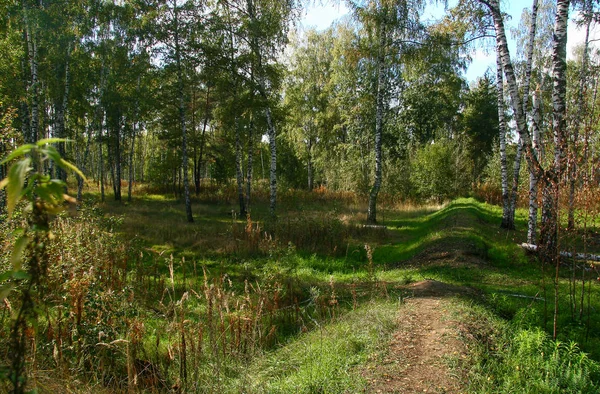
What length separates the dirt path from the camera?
10.8 ft

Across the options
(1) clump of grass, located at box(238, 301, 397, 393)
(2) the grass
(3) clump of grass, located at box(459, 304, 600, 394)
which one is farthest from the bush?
(3) clump of grass, located at box(459, 304, 600, 394)

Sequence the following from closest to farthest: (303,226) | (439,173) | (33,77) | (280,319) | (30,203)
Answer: (30,203) < (280,319) < (303,226) < (33,77) < (439,173)

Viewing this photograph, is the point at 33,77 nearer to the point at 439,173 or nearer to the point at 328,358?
the point at 328,358

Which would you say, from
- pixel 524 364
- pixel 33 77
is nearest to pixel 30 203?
pixel 524 364

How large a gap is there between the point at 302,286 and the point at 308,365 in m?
3.55

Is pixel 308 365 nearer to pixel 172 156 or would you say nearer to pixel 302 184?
pixel 172 156

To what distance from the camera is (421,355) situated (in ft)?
12.5

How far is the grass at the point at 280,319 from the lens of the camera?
3.44m

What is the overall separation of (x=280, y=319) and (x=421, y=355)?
2.53 metres

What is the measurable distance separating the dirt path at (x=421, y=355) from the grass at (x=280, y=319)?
15cm

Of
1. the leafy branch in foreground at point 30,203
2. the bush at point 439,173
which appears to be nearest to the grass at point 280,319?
the leafy branch in foreground at point 30,203

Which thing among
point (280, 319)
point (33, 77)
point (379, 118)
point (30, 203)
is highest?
point (33, 77)

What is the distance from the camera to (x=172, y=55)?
1523 centimetres

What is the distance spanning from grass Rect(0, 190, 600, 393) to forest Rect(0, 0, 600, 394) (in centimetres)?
4
